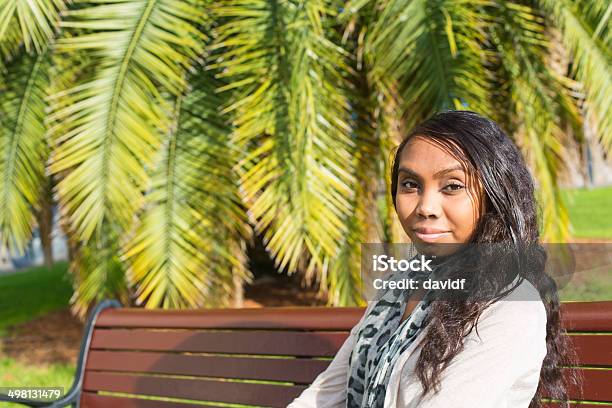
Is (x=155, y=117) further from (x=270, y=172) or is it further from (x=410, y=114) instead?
(x=410, y=114)

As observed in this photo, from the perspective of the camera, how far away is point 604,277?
2.06 metres

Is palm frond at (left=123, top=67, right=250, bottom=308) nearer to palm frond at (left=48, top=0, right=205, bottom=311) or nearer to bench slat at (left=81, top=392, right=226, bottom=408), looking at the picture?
palm frond at (left=48, top=0, right=205, bottom=311)

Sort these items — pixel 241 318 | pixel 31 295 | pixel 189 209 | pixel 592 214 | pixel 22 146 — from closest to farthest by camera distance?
pixel 241 318
pixel 189 209
pixel 22 146
pixel 31 295
pixel 592 214

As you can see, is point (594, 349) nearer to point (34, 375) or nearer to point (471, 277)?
point (471, 277)

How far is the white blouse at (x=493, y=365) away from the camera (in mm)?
1229

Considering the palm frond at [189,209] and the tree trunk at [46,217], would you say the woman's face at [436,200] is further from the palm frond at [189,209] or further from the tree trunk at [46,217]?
the tree trunk at [46,217]

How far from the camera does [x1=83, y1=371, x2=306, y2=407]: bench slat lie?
237 centimetres

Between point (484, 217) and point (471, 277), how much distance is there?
11 centimetres

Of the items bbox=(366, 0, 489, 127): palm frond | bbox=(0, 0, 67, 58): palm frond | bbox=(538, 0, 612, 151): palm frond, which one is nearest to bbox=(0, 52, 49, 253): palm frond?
bbox=(0, 0, 67, 58): palm frond

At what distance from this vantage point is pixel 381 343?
1.50 m

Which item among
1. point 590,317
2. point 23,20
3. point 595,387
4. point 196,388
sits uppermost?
point 590,317

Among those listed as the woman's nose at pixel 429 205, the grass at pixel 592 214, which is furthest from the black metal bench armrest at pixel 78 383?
the grass at pixel 592 214

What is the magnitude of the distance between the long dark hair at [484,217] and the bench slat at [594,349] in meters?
0.61

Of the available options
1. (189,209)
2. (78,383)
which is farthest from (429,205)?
(189,209)
